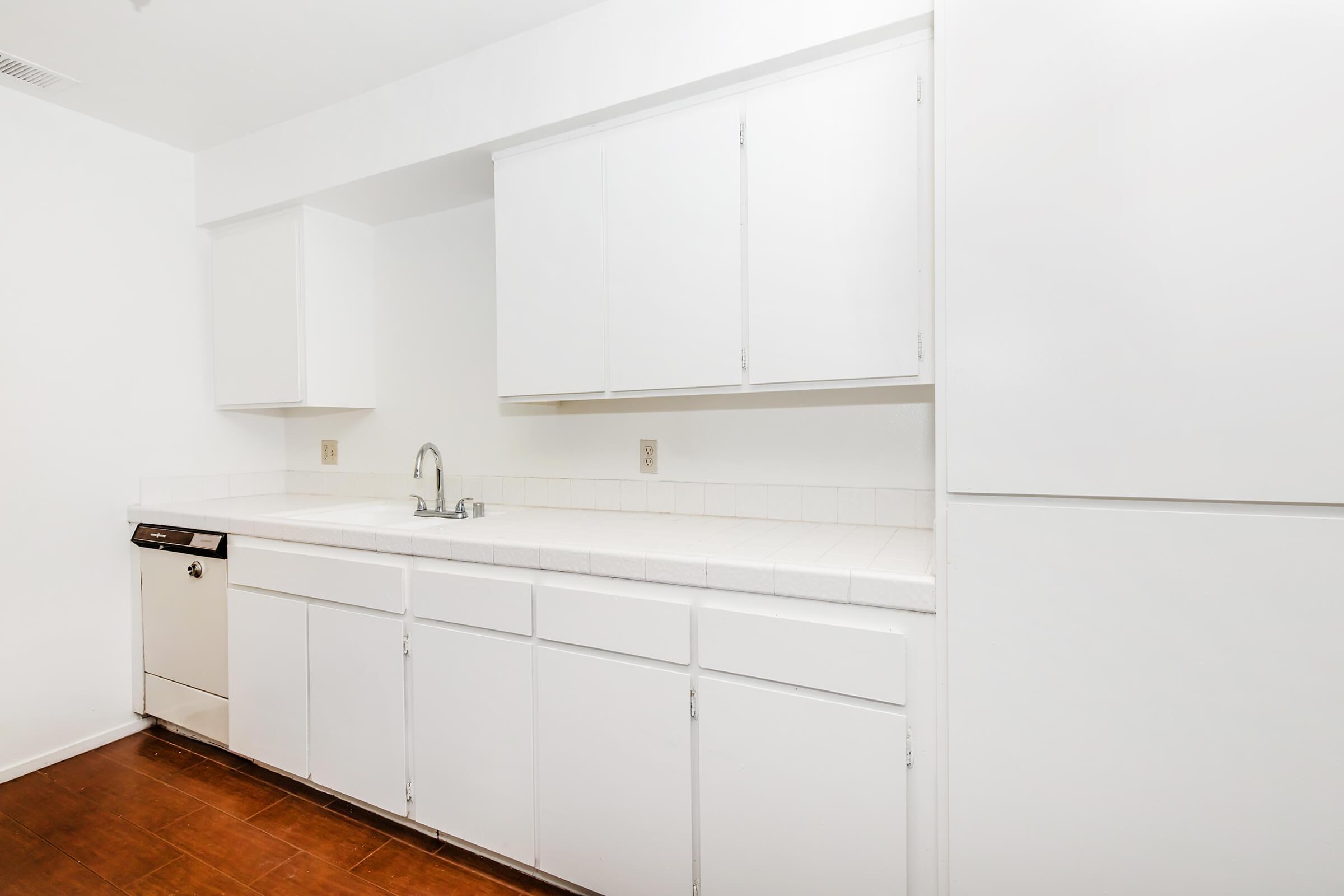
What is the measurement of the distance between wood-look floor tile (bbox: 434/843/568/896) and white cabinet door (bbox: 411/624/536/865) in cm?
7

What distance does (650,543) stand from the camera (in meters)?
1.68

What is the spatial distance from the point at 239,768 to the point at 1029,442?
8.89 ft

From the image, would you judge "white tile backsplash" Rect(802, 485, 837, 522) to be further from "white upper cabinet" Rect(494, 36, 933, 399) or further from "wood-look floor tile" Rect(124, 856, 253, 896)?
"wood-look floor tile" Rect(124, 856, 253, 896)

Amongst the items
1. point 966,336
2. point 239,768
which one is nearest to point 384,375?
point 239,768

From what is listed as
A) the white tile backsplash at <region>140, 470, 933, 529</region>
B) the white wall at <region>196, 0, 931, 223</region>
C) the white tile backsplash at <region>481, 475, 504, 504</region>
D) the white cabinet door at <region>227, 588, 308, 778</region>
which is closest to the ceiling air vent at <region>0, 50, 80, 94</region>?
the white wall at <region>196, 0, 931, 223</region>

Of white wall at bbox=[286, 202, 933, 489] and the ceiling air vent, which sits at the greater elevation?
the ceiling air vent

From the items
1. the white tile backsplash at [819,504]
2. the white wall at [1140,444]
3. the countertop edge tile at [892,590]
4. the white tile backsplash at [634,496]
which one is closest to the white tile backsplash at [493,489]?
the white tile backsplash at [634,496]

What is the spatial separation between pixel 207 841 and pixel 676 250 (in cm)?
216

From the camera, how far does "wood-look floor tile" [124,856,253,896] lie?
5.52 feet

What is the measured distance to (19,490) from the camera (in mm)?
2281

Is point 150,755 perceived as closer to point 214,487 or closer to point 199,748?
point 199,748

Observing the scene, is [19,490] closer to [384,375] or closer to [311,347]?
[311,347]

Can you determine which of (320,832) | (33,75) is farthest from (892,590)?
(33,75)

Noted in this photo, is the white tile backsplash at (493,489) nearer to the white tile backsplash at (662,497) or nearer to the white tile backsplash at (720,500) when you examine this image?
the white tile backsplash at (662,497)
